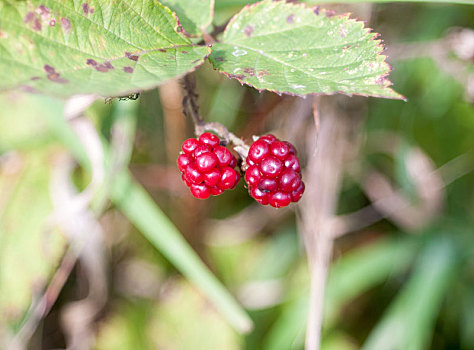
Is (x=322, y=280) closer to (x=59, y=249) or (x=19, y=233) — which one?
(x=59, y=249)

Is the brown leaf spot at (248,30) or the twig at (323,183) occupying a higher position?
the brown leaf spot at (248,30)

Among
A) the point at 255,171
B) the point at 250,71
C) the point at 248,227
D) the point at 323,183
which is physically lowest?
the point at 248,227

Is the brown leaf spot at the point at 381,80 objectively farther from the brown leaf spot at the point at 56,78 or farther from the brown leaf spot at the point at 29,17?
the brown leaf spot at the point at 29,17

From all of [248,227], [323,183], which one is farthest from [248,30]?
[248,227]

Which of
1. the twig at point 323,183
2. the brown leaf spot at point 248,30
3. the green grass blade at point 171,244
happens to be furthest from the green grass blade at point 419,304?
the brown leaf spot at point 248,30

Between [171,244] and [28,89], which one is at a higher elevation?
[28,89]

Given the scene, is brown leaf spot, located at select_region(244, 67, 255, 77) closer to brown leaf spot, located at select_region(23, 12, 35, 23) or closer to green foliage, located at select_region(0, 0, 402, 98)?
green foliage, located at select_region(0, 0, 402, 98)

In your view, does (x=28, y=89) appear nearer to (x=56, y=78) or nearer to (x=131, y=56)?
(x=56, y=78)

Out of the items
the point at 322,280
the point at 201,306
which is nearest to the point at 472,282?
the point at 322,280
